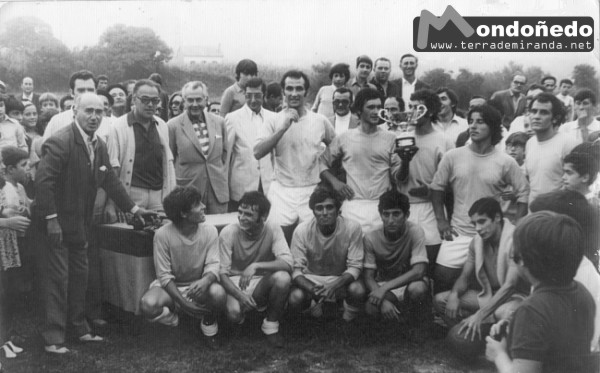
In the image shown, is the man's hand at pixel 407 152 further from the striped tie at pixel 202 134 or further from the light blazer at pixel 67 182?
the light blazer at pixel 67 182

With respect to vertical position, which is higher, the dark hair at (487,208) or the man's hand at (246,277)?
the dark hair at (487,208)

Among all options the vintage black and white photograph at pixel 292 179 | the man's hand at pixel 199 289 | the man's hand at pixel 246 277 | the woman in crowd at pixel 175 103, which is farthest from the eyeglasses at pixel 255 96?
the man's hand at pixel 199 289

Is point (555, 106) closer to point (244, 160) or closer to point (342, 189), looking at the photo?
point (342, 189)

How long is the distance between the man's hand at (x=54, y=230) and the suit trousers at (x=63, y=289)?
4 cm

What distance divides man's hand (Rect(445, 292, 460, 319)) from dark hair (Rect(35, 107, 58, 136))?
2618 millimetres

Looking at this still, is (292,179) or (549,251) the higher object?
(292,179)

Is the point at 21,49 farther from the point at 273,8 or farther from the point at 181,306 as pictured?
the point at 181,306

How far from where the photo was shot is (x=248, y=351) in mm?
3549

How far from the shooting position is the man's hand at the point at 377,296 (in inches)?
142

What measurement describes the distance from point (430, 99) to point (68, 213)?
2270 millimetres

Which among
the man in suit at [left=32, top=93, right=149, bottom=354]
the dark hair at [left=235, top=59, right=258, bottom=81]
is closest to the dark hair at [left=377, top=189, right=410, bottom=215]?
the dark hair at [left=235, top=59, right=258, bottom=81]

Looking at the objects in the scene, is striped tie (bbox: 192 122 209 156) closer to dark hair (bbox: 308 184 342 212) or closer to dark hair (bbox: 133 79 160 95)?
dark hair (bbox: 133 79 160 95)

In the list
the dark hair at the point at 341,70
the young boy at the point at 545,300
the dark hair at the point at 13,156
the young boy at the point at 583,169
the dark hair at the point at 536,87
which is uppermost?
the dark hair at the point at 341,70

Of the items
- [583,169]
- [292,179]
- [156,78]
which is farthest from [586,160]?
[156,78]
